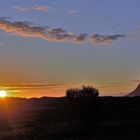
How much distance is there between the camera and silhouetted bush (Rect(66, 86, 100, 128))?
179ft

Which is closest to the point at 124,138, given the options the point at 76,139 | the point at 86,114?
the point at 76,139

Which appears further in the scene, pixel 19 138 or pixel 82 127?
pixel 82 127

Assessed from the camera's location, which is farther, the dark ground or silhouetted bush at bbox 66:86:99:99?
silhouetted bush at bbox 66:86:99:99

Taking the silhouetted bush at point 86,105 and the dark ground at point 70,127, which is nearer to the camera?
the dark ground at point 70,127

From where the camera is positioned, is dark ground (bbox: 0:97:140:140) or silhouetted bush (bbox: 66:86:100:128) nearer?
dark ground (bbox: 0:97:140:140)

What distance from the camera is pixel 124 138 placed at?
37.9 metres

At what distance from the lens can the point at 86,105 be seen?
54594 mm

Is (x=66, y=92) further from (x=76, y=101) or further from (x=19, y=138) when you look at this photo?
(x=19, y=138)

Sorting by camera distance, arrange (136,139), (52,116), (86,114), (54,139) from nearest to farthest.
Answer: (136,139) < (54,139) < (86,114) < (52,116)

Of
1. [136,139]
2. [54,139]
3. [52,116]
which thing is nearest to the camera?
[136,139]

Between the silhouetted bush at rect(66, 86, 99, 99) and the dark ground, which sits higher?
the silhouetted bush at rect(66, 86, 99, 99)

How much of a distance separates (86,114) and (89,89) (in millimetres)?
3369

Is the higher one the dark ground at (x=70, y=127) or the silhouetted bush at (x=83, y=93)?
the silhouetted bush at (x=83, y=93)

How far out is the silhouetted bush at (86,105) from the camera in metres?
54.6
